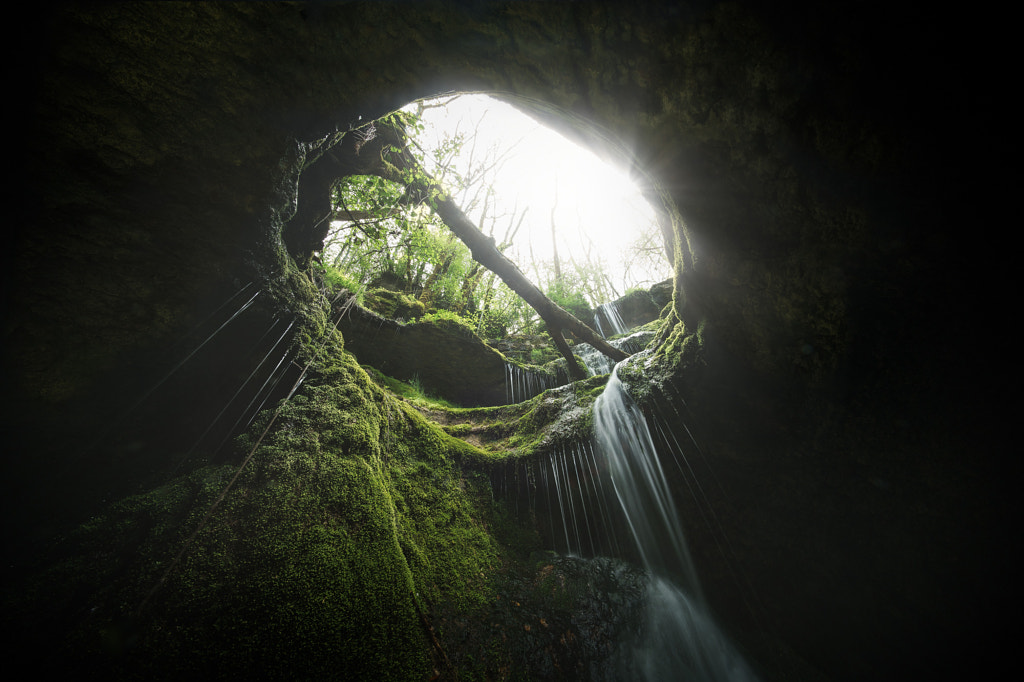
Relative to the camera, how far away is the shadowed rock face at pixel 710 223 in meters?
1.76

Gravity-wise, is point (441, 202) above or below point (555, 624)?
above

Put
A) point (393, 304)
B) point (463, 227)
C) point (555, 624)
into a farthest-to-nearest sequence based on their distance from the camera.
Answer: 1. point (393, 304)
2. point (463, 227)
3. point (555, 624)

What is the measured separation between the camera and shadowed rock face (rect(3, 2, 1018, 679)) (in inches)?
69.1

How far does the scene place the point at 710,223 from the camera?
2.51m

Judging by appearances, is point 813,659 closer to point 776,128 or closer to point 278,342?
point 776,128

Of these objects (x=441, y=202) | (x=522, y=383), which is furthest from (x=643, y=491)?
(x=441, y=202)

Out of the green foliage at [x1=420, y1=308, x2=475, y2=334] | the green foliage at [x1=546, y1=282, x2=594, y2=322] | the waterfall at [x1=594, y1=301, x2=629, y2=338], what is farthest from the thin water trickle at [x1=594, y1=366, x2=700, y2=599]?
the green foliage at [x1=546, y1=282, x2=594, y2=322]

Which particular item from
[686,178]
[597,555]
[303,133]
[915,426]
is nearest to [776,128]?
[686,178]

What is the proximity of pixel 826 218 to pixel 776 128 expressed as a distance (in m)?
0.69

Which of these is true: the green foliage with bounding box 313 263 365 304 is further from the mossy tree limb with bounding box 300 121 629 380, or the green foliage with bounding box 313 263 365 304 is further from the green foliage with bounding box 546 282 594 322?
the green foliage with bounding box 546 282 594 322

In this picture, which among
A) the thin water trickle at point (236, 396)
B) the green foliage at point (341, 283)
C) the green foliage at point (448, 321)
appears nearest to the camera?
the thin water trickle at point (236, 396)

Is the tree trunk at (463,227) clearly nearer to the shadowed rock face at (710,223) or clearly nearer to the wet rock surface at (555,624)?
the shadowed rock face at (710,223)

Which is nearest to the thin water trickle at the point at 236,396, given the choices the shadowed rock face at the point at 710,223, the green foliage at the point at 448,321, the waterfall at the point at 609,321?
the shadowed rock face at the point at 710,223

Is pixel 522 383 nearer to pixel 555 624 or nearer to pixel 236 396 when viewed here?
pixel 555 624
